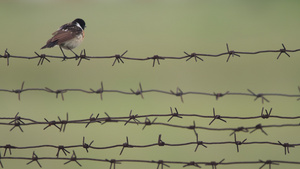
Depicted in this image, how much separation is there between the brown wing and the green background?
10.2 ft

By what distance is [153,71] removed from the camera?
15.6 m

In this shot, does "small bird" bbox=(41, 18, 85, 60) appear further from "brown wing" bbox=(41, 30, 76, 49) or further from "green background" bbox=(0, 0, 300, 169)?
"green background" bbox=(0, 0, 300, 169)

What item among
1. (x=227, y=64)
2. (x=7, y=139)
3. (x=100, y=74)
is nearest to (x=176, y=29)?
(x=227, y=64)

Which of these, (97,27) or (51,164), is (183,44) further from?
(51,164)

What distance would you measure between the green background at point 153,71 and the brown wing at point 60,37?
3.12 m

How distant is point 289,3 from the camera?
966 inches

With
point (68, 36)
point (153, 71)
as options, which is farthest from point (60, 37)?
point (153, 71)

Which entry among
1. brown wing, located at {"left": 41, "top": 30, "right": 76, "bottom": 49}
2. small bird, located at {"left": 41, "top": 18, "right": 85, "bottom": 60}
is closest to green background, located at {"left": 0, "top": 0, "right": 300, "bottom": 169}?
small bird, located at {"left": 41, "top": 18, "right": 85, "bottom": 60}

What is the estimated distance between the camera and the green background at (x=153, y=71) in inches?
424

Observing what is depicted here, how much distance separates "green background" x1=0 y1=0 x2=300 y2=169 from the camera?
10781 mm

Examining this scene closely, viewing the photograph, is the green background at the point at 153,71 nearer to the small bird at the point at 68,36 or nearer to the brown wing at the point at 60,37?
the small bird at the point at 68,36

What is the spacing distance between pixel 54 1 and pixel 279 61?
12.2m

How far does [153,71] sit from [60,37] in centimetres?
873

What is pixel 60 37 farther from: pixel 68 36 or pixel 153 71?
pixel 153 71
